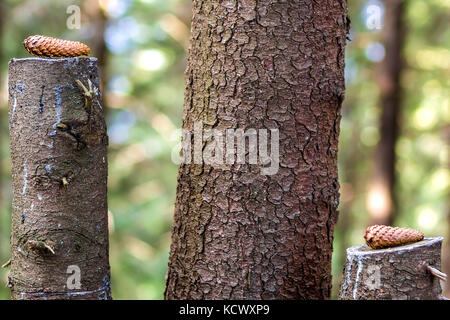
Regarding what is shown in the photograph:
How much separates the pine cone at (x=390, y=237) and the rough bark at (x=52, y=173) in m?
1.06

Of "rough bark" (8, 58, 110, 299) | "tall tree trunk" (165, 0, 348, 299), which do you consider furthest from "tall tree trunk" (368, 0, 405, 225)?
"rough bark" (8, 58, 110, 299)

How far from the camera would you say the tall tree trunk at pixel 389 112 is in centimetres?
551

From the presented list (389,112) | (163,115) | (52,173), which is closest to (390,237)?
(52,173)

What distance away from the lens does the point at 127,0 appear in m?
6.42

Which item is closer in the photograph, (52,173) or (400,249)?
(400,249)

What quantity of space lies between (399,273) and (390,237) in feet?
0.48

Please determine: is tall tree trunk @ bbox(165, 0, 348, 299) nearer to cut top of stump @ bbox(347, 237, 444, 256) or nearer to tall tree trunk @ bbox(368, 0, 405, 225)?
cut top of stump @ bbox(347, 237, 444, 256)

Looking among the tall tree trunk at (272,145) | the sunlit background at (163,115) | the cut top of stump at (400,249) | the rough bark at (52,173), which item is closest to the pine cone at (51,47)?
the rough bark at (52,173)

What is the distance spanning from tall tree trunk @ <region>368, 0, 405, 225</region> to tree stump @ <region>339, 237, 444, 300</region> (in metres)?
3.94

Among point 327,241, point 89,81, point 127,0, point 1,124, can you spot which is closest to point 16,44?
point 1,124

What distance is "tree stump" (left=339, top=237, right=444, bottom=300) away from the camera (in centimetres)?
162

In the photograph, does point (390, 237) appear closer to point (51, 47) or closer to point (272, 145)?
point (272, 145)

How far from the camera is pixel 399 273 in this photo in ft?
5.32

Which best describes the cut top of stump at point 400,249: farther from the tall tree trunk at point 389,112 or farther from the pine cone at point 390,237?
the tall tree trunk at point 389,112
